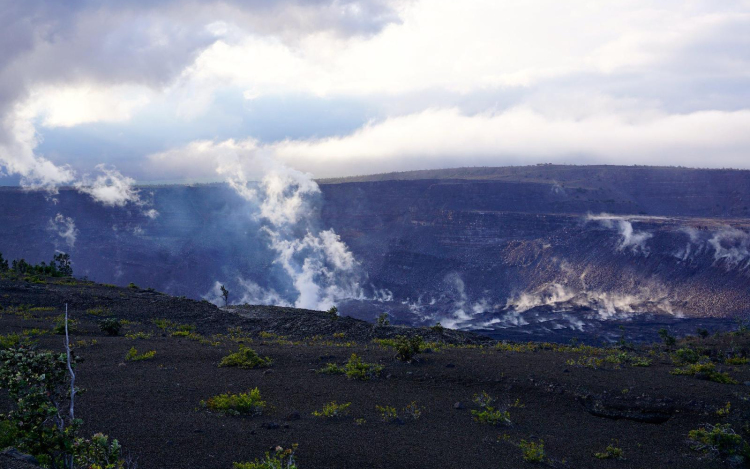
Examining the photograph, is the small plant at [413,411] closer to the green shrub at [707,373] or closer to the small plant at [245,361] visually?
the small plant at [245,361]

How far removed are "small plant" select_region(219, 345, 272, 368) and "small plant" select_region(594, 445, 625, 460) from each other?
31.5 ft

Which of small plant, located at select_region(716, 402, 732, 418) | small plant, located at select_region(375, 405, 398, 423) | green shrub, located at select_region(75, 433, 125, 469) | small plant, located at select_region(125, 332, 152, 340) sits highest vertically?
green shrub, located at select_region(75, 433, 125, 469)

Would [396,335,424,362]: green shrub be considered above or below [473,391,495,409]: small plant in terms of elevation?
above

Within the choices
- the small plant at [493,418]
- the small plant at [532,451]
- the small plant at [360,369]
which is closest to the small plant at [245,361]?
the small plant at [360,369]

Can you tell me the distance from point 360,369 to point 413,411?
3501 millimetres

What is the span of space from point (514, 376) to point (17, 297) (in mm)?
28786

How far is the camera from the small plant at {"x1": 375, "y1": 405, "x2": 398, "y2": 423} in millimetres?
11211

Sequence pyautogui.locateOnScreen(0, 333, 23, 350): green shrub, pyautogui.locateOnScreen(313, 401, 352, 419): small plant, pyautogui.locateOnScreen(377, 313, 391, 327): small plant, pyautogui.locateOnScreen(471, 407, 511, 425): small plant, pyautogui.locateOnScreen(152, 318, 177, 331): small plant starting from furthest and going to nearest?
pyautogui.locateOnScreen(377, 313, 391, 327): small plant
pyautogui.locateOnScreen(152, 318, 177, 331): small plant
pyautogui.locateOnScreen(0, 333, 23, 350): green shrub
pyautogui.locateOnScreen(471, 407, 511, 425): small plant
pyautogui.locateOnScreen(313, 401, 352, 419): small plant

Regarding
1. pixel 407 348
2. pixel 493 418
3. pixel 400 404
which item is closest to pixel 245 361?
pixel 407 348

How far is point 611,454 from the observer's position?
10.1 meters

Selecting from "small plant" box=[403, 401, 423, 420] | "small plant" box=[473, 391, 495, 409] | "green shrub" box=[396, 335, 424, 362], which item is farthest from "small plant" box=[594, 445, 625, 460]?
"green shrub" box=[396, 335, 424, 362]

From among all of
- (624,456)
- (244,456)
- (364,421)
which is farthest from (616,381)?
(244,456)

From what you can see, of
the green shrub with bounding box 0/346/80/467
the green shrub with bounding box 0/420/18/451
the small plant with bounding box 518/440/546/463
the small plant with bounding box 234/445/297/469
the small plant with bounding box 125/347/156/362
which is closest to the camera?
the green shrub with bounding box 0/346/80/467

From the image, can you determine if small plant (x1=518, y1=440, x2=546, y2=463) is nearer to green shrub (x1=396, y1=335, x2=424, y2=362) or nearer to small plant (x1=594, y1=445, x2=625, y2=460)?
small plant (x1=594, y1=445, x2=625, y2=460)
